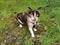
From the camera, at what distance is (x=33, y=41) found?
21.5 feet

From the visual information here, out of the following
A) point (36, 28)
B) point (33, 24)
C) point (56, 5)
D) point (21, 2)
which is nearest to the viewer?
point (33, 24)

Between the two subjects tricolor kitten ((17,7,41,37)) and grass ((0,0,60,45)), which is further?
grass ((0,0,60,45))

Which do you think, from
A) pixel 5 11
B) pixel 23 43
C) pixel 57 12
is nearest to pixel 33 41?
pixel 23 43

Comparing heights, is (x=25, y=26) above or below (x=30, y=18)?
below

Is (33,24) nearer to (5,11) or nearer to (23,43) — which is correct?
(23,43)

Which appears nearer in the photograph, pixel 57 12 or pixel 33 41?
pixel 33 41

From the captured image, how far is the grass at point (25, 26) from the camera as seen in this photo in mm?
6602

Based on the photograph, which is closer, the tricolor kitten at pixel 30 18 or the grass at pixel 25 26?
the tricolor kitten at pixel 30 18

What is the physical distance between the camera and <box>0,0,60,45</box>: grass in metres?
6.60

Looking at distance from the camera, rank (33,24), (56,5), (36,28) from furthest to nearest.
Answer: (56,5) → (36,28) → (33,24)

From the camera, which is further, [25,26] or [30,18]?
[25,26]

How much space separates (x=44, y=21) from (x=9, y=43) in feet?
4.54

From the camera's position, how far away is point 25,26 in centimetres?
709

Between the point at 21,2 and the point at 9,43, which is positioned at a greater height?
the point at 21,2
